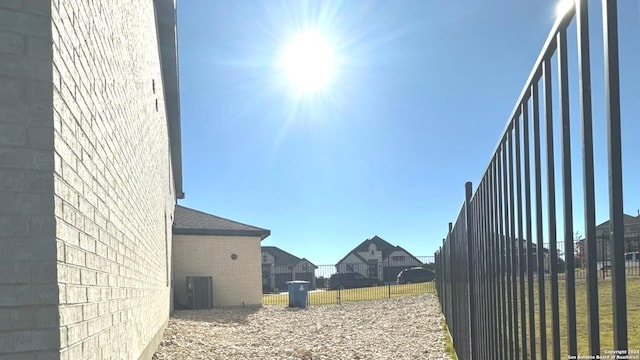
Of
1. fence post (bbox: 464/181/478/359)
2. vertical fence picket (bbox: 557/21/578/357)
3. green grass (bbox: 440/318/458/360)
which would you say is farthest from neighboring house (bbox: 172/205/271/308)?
vertical fence picket (bbox: 557/21/578/357)

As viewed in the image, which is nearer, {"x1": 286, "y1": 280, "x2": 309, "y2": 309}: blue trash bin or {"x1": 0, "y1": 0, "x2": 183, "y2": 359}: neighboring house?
{"x1": 0, "y1": 0, "x2": 183, "y2": 359}: neighboring house

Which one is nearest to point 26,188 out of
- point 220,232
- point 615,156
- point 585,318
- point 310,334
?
point 615,156

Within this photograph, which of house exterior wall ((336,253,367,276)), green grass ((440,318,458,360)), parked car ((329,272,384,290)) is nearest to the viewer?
green grass ((440,318,458,360))

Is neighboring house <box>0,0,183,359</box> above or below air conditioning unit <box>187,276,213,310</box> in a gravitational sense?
above

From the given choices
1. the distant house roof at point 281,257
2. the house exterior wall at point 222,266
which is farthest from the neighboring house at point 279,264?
the house exterior wall at point 222,266

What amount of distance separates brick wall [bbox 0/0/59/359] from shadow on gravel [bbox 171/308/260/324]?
501 inches

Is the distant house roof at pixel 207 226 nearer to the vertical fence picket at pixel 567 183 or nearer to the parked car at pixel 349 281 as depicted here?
the vertical fence picket at pixel 567 183

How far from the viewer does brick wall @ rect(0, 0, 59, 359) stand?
8.06ft

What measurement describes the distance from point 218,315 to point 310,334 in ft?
17.2

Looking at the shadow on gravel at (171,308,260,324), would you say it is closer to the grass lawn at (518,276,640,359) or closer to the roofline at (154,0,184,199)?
the roofline at (154,0,184,199)

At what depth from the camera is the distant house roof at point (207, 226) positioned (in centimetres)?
2022

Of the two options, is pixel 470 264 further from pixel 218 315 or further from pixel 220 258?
pixel 220 258

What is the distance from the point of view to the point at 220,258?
20.7 m

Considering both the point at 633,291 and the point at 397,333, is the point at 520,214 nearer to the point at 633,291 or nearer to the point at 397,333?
the point at 633,291
